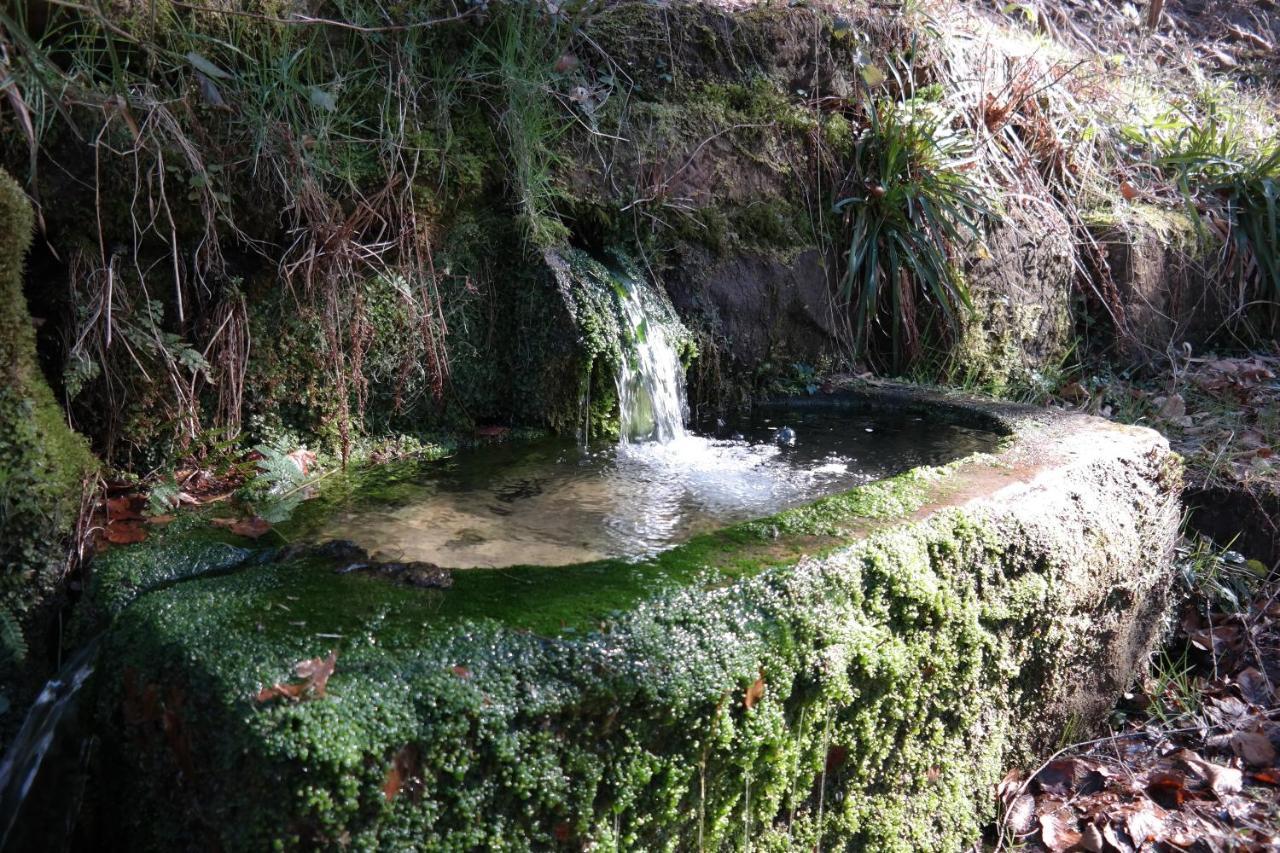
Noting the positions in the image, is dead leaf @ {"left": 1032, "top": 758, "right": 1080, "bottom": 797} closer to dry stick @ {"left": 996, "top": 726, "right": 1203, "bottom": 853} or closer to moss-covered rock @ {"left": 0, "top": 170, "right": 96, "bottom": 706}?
dry stick @ {"left": 996, "top": 726, "right": 1203, "bottom": 853}

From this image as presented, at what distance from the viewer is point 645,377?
3.69m

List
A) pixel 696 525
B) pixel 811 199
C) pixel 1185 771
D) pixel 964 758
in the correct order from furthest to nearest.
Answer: pixel 811 199
pixel 1185 771
pixel 696 525
pixel 964 758

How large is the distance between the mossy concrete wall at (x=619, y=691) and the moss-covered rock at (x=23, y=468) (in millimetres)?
311

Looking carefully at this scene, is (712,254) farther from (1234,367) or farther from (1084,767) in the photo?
(1234,367)

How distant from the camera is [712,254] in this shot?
14.3 ft

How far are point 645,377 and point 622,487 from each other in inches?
30.4

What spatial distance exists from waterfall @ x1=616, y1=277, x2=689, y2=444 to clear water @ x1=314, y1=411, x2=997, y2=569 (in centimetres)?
7

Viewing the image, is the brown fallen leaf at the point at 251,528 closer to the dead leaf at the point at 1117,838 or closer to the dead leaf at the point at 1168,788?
the dead leaf at the point at 1117,838

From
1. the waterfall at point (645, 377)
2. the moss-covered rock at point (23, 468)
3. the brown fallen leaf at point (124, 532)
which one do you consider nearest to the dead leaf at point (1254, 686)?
the waterfall at point (645, 377)

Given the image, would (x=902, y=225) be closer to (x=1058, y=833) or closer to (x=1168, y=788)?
(x=1168, y=788)

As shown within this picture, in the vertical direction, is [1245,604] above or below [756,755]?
below

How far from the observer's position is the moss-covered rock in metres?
2.12

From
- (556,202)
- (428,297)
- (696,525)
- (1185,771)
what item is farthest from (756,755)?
(556,202)

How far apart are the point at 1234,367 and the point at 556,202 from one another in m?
4.15
